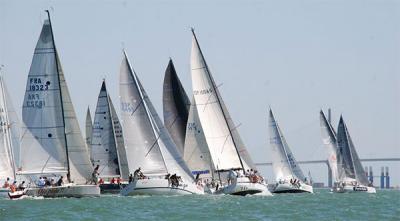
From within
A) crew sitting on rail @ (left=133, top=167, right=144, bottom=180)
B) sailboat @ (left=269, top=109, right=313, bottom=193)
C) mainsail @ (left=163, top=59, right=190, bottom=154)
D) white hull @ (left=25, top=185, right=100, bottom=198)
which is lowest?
white hull @ (left=25, top=185, right=100, bottom=198)

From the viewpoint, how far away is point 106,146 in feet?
220

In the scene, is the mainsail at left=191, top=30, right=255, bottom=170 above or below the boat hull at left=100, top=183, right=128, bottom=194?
above

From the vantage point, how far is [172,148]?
5678 cm

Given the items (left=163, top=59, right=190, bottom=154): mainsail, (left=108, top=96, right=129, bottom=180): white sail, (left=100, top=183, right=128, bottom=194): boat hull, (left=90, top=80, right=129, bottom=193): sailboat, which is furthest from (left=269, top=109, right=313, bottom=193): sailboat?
(left=100, top=183, right=128, bottom=194): boat hull

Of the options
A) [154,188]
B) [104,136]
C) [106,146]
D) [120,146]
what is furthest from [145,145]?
[120,146]

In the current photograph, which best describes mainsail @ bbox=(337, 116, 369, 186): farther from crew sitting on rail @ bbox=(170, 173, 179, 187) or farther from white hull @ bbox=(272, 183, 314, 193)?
crew sitting on rail @ bbox=(170, 173, 179, 187)

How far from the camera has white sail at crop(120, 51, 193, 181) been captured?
56188 millimetres

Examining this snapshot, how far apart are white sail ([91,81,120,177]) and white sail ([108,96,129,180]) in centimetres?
31

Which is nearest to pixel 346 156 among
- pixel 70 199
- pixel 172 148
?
pixel 172 148

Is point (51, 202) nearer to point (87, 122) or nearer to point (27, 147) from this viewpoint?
point (27, 147)

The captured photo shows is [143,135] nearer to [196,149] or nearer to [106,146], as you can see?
[196,149]

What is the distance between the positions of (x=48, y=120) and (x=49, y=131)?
1.68ft

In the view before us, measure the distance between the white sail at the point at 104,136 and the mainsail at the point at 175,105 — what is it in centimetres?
326

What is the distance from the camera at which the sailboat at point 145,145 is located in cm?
5588
